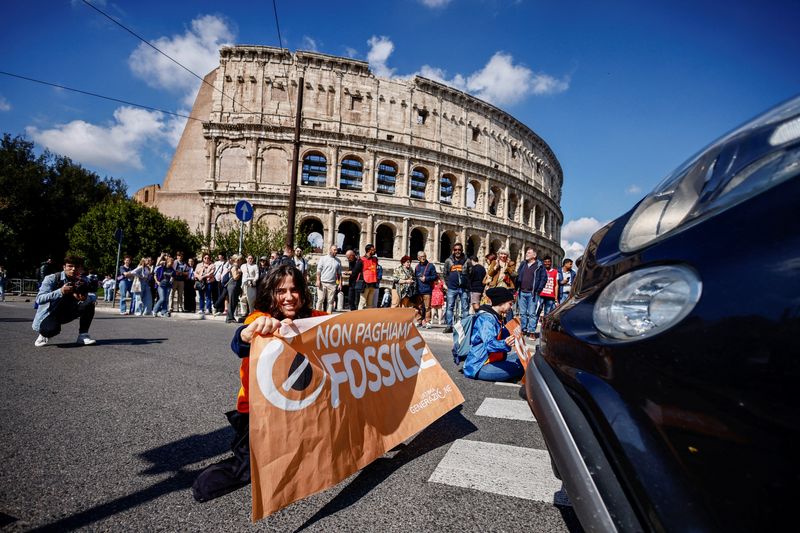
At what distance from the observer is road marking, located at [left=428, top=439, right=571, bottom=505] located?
1886 mm

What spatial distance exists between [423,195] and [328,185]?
28.3 feet

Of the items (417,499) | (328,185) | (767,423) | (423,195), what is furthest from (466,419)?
(423,195)

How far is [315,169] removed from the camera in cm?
3253

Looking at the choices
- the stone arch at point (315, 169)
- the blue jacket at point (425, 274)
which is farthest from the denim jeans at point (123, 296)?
the stone arch at point (315, 169)

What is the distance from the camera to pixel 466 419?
3.00 m

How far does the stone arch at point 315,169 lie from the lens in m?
32.3

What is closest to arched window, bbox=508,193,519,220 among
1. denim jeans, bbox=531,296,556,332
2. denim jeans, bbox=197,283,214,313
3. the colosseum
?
the colosseum

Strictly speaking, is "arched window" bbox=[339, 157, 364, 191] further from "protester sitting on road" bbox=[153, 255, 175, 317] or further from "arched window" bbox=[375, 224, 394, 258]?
"protester sitting on road" bbox=[153, 255, 175, 317]

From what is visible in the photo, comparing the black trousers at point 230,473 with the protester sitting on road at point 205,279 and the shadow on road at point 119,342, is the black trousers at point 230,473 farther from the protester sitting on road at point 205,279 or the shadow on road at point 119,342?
the protester sitting on road at point 205,279

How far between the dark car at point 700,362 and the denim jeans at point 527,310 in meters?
7.38

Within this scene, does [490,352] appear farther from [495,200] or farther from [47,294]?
[495,200]

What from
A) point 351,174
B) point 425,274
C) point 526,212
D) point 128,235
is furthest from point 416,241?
point 425,274

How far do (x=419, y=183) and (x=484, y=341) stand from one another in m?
32.0

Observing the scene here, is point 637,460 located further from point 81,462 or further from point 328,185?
point 328,185
